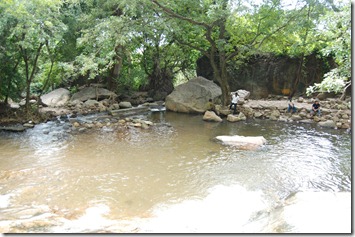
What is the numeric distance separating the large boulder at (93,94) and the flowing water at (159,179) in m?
7.51

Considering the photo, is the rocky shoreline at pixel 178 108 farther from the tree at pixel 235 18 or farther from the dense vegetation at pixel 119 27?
the tree at pixel 235 18

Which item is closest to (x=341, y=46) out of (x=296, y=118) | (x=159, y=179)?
(x=159, y=179)

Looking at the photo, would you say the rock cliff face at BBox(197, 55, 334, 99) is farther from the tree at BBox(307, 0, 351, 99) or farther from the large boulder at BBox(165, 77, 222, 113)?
the tree at BBox(307, 0, 351, 99)

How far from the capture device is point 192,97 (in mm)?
16828

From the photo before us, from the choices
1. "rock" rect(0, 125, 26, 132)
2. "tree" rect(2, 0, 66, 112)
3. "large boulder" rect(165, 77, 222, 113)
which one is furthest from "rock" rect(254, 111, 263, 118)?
"rock" rect(0, 125, 26, 132)

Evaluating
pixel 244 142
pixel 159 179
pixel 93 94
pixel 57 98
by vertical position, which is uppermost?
pixel 93 94

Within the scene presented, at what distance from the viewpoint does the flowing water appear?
4.85m

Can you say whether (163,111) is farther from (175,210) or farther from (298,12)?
(175,210)

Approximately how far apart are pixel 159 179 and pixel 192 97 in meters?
10.3

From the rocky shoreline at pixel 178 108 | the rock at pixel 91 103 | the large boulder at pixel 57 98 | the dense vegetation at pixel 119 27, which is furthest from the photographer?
the large boulder at pixel 57 98

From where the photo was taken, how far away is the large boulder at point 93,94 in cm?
1900

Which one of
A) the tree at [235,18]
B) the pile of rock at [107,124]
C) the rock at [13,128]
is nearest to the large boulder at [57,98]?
the pile of rock at [107,124]

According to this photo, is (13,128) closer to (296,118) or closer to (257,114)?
(257,114)

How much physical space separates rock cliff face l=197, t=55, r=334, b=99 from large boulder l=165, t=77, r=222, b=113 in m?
5.67
